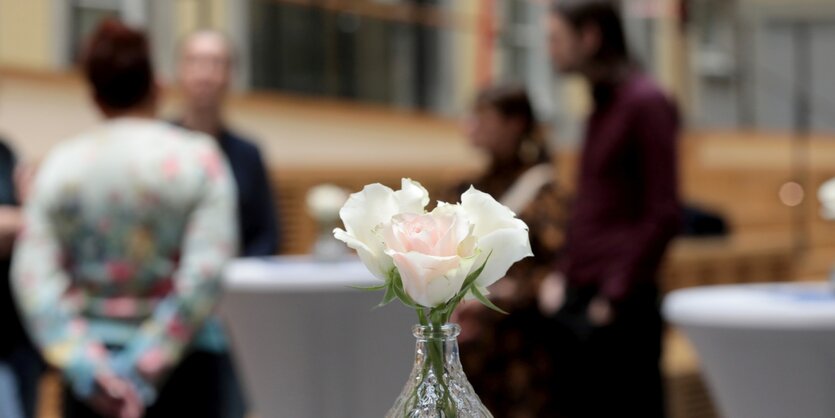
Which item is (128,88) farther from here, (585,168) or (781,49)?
(781,49)

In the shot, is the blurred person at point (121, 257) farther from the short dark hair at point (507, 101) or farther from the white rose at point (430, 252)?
the white rose at point (430, 252)

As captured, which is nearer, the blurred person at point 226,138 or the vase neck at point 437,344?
the vase neck at point 437,344

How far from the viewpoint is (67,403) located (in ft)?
10.0

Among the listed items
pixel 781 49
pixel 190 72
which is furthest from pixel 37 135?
pixel 781 49

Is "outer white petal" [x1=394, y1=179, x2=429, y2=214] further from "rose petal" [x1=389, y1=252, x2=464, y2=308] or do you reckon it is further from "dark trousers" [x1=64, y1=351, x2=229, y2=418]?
"dark trousers" [x1=64, y1=351, x2=229, y2=418]

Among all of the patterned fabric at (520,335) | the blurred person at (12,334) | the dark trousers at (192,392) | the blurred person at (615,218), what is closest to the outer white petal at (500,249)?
the blurred person at (12,334)

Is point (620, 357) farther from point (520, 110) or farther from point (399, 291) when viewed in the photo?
point (399, 291)

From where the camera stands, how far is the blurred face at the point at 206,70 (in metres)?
4.33

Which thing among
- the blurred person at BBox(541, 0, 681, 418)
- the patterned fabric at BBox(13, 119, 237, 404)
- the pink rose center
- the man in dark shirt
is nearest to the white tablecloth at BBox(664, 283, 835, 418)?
the blurred person at BBox(541, 0, 681, 418)

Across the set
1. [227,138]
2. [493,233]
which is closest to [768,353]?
[493,233]

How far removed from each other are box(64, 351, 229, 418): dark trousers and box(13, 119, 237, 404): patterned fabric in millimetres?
115

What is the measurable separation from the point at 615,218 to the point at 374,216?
99.8 inches

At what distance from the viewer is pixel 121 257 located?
295 cm

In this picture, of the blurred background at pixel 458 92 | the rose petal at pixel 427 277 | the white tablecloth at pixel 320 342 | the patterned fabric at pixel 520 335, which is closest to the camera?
the rose petal at pixel 427 277
